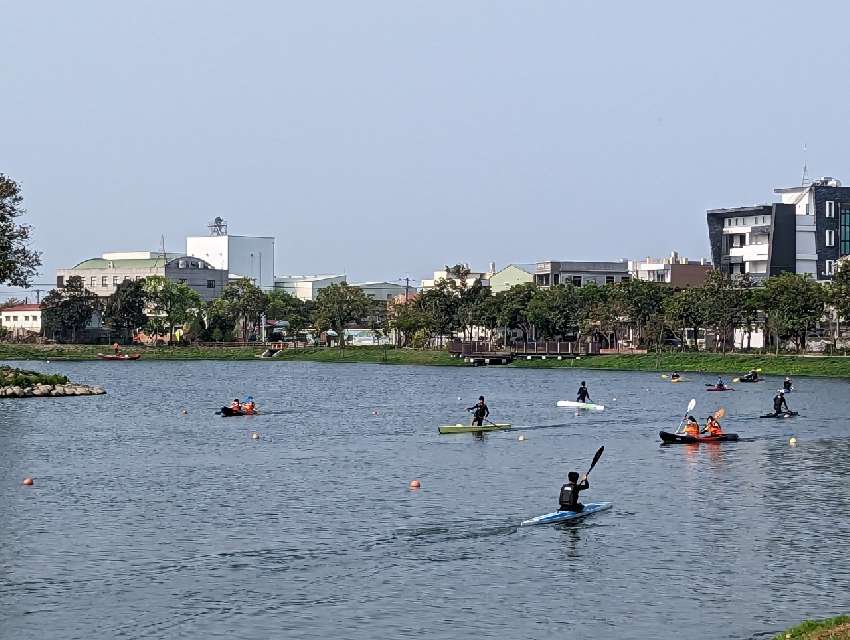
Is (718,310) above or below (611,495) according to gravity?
above

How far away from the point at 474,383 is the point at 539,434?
57.6 m

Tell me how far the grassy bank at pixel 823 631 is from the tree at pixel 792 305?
123 metres

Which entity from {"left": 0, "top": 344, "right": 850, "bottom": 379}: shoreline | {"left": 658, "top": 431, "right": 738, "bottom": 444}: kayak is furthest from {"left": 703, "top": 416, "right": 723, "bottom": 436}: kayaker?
{"left": 0, "top": 344, "right": 850, "bottom": 379}: shoreline

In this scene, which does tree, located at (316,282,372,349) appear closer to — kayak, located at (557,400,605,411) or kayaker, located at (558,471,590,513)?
kayak, located at (557,400,605,411)

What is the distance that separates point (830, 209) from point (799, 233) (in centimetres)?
A: 624

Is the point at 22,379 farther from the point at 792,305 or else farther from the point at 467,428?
the point at 792,305

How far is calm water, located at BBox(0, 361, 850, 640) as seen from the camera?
29.6m

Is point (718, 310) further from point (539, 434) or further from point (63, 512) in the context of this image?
point (63, 512)

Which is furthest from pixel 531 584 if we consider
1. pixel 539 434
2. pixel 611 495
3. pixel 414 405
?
pixel 414 405

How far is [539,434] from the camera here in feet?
235

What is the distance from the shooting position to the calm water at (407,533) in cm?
2956

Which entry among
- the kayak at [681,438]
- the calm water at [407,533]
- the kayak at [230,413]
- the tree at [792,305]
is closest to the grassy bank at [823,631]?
the calm water at [407,533]

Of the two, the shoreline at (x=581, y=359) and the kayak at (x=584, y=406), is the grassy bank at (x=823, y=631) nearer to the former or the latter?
the kayak at (x=584, y=406)

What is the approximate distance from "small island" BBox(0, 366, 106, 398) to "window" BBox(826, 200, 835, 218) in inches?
5007
